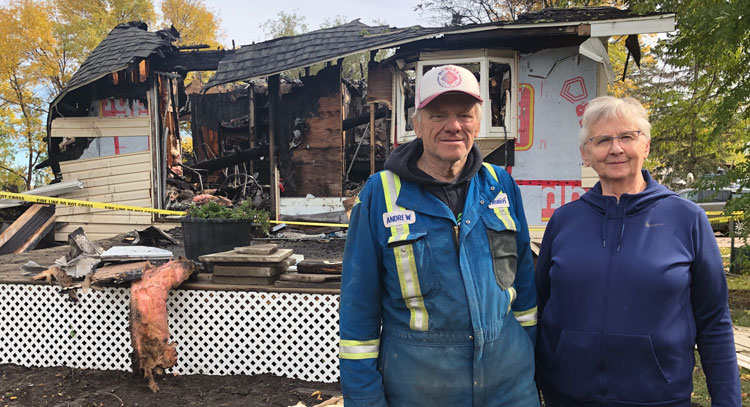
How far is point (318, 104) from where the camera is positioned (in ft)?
35.0

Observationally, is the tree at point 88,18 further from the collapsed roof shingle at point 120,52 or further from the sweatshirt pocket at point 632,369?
the sweatshirt pocket at point 632,369

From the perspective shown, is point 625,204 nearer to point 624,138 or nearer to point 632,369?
point 624,138

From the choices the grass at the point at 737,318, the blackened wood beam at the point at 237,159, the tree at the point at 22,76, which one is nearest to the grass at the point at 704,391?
the grass at the point at 737,318

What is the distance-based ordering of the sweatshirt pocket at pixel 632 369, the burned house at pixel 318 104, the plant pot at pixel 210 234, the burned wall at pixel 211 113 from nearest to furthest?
the sweatshirt pocket at pixel 632 369
the plant pot at pixel 210 234
the burned house at pixel 318 104
the burned wall at pixel 211 113

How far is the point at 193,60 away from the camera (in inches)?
422

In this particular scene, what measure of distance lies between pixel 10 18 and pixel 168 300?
2019 cm

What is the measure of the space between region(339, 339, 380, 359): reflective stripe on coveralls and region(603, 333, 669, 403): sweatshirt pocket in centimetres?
85

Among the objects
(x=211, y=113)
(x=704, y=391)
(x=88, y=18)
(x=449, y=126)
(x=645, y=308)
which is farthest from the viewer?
(x=88, y=18)

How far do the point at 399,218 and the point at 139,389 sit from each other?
4004 mm

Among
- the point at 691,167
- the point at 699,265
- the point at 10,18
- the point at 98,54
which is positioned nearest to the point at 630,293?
the point at 699,265

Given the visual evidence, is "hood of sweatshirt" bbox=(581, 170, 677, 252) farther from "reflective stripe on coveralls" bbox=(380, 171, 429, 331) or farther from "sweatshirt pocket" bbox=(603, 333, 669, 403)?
"reflective stripe on coveralls" bbox=(380, 171, 429, 331)

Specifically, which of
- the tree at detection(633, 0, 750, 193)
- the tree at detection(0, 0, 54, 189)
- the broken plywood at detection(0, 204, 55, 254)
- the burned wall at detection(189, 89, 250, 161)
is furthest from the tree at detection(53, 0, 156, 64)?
the tree at detection(633, 0, 750, 193)

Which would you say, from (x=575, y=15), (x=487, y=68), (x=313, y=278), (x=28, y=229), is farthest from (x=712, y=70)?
(x=28, y=229)

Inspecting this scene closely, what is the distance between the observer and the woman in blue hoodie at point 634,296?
187 cm
